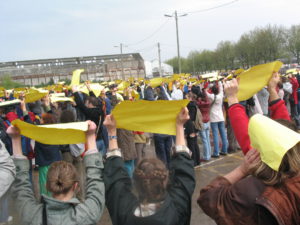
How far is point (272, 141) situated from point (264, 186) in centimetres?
24

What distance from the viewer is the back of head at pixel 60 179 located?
6.42 ft

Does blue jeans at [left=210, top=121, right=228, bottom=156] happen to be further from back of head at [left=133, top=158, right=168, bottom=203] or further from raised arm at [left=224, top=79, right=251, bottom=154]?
back of head at [left=133, top=158, right=168, bottom=203]

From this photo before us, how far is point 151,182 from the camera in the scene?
5.44 feet

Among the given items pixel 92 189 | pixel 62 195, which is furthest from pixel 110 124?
pixel 62 195

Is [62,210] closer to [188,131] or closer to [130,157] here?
[130,157]

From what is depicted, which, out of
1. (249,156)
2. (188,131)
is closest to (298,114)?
(188,131)

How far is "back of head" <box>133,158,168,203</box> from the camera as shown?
1.65 metres

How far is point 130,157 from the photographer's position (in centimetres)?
480

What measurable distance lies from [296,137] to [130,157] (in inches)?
142

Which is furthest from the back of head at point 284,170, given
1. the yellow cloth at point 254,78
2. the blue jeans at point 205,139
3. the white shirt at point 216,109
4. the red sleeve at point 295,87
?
the red sleeve at point 295,87

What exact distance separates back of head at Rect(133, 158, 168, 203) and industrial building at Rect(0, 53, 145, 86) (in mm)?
52267

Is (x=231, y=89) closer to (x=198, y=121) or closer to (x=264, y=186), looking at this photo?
(x=264, y=186)

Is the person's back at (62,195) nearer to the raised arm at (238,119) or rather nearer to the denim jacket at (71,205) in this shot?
the denim jacket at (71,205)

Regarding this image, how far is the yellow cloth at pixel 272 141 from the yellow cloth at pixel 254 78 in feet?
4.24
